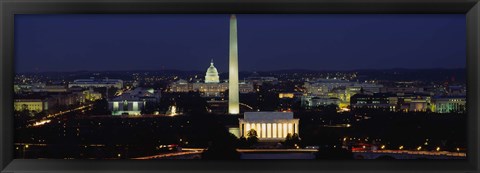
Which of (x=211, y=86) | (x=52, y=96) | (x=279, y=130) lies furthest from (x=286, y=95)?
(x=52, y=96)

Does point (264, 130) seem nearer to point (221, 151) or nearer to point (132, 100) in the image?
point (132, 100)

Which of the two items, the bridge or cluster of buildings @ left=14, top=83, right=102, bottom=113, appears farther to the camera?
cluster of buildings @ left=14, top=83, right=102, bottom=113

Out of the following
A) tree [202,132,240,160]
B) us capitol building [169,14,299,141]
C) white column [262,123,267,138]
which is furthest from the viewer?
white column [262,123,267,138]

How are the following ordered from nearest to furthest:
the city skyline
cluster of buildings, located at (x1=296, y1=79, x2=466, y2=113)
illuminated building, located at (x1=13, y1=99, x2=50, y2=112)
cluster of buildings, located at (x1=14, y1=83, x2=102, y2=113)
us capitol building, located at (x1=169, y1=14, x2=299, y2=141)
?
illuminated building, located at (x1=13, y1=99, x2=50, y2=112) → cluster of buildings, located at (x1=14, y1=83, x2=102, y2=113) → the city skyline → cluster of buildings, located at (x1=296, y1=79, x2=466, y2=113) → us capitol building, located at (x1=169, y1=14, x2=299, y2=141)

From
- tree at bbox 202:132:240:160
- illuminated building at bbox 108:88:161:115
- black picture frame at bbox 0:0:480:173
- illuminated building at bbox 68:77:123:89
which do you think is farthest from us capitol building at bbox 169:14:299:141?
black picture frame at bbox 0:0:480:173

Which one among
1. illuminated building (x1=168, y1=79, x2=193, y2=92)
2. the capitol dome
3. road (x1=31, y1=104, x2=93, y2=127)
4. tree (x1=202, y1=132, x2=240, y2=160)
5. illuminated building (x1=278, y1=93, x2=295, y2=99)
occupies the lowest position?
tree (x1=202, y1=132, x2=240, y2=160)

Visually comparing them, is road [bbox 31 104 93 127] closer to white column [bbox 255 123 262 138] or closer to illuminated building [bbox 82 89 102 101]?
illuminated building [bbox 82 89 102 101]

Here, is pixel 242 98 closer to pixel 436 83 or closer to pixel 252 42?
pixel 252 42

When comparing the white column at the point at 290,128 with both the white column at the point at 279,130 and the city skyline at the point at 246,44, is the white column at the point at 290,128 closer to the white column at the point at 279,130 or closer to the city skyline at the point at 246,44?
the white column at the point at 279,130
